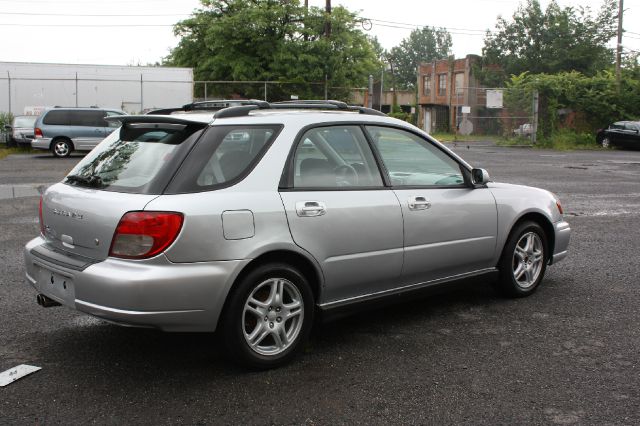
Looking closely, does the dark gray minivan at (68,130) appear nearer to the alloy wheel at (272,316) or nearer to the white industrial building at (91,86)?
the white industrial building at (91,86)

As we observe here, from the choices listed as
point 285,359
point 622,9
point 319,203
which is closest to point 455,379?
point 285,359

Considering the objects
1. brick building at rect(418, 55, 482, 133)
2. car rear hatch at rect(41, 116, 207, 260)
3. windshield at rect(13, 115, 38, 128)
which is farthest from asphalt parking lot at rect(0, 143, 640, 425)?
brick building at rect(418, 55, 482, 133)

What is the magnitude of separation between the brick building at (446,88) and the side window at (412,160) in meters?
57.2

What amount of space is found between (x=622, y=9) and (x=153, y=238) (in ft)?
144

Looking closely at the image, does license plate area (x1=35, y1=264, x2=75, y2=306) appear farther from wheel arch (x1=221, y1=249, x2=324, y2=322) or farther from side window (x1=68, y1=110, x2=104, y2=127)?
side window (x1=68, y1=110, x2=104, y2=127)

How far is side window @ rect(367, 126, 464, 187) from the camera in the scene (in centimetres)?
500

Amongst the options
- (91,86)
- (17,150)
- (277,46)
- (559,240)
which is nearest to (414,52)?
(277,46)

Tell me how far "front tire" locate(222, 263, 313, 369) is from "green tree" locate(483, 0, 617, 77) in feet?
224

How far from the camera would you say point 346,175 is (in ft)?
15.4

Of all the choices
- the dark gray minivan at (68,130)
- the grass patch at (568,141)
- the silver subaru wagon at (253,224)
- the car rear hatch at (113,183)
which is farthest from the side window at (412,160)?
the grass patch at (568,141)

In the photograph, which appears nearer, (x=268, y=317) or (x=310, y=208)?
(x=268, y=317)

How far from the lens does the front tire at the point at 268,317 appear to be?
3.99 m

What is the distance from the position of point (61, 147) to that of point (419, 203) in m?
21.3

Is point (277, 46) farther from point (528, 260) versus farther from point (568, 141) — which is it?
point (528, 260)
